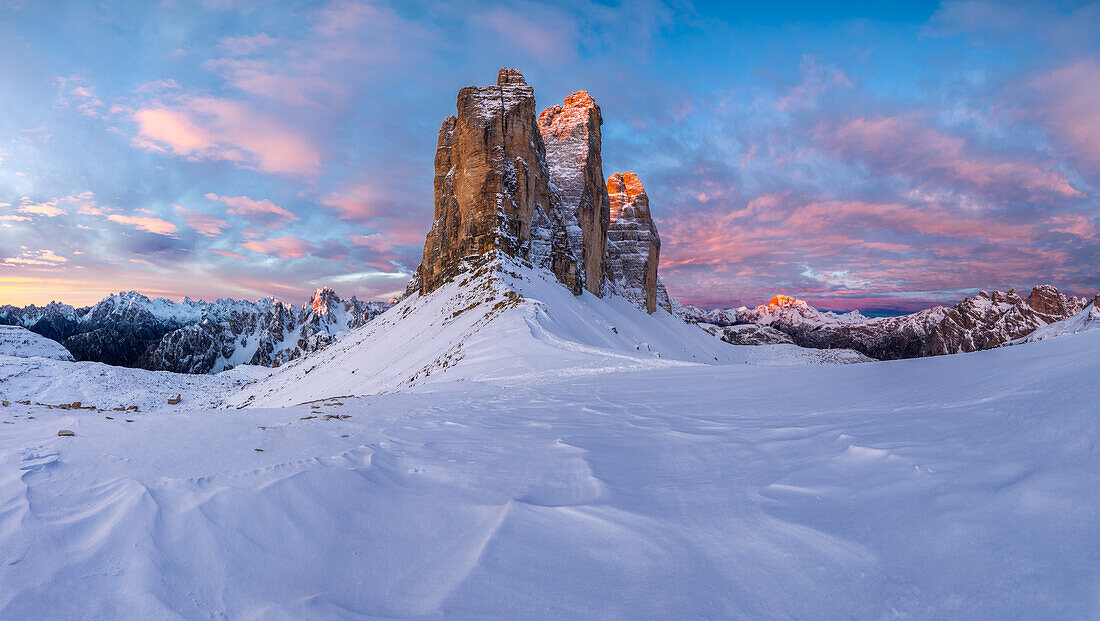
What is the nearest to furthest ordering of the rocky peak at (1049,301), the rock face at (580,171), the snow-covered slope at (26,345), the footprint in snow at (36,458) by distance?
the footprint in snow at (36,458), the rock face at (580,171), the snow-covered slope at (26,345), the rocky peak at (1049,301)

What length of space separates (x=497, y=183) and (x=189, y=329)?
153262 mm

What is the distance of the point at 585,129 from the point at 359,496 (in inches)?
2444

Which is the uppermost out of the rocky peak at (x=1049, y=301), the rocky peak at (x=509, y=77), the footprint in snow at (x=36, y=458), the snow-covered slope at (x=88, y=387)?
the rocky peak at (x=509, y=77)

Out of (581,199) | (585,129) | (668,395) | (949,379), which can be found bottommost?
(668,395)

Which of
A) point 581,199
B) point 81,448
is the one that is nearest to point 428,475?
point 81,448

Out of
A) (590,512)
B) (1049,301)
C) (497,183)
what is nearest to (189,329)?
(497,183)

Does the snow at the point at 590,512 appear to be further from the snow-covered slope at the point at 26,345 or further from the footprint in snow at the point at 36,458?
the snow-covered slope at the point at 26,345

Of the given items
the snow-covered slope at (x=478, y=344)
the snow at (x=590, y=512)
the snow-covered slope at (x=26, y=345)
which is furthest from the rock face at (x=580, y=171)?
the snow-covered slope at (x=26, y=345)

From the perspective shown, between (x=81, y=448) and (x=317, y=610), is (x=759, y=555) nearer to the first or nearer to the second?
(x=317, y=610)

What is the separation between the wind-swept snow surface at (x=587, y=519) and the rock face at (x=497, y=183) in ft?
122

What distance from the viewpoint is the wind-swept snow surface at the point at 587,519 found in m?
1.63

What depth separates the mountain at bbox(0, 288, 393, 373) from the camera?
437ft

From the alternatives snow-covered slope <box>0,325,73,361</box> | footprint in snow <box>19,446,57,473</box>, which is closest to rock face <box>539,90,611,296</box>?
footprint in snow <box>19,446,57,473</box>

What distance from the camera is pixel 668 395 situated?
7422mm
